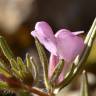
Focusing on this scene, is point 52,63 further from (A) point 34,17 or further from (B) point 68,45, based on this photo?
(A) point 34,17

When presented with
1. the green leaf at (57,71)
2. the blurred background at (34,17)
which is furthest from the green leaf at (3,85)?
the blurred background at (34,17)

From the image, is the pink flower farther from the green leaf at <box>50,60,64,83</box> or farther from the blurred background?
the blurred background

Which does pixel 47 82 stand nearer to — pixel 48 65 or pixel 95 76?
pixel 48 65

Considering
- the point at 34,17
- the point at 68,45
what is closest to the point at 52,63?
the point at 68,45

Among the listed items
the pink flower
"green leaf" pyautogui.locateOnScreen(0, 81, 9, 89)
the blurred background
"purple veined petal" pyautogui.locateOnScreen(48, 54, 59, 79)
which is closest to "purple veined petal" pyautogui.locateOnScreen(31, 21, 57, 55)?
the pink flower

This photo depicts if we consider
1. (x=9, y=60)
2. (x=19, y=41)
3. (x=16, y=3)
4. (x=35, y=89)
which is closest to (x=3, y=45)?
(x=9, y=60)

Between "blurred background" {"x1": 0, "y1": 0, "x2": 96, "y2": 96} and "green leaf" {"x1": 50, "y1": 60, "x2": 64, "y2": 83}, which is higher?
"green leaf" {"x1": 50, "y1": 60, "x2": 64, "y2": 83}

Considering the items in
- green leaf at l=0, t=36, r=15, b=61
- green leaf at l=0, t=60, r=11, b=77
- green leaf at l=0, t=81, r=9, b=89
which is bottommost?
green leaf at l=0, t=81, r=9, b=89
